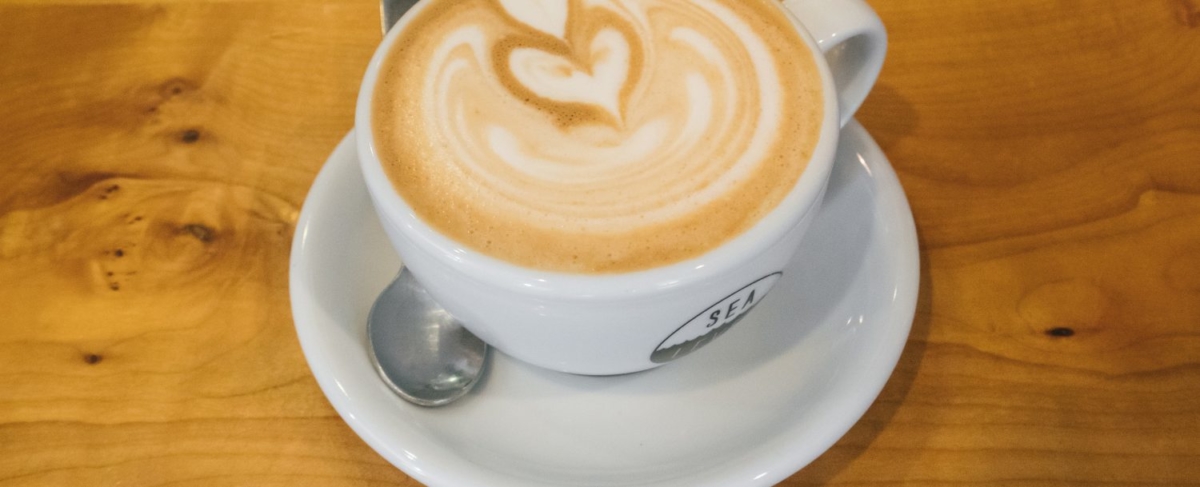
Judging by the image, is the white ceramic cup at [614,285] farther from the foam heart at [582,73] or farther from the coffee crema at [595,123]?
the foam heart at [582,73]

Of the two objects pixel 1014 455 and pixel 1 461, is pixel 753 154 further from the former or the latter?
pixel 1 461

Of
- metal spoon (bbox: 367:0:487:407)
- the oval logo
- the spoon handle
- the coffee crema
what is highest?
the coffee crema

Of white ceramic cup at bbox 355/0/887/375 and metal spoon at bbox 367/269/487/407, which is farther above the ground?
white ceramic cup at bbox 355/0/887/375

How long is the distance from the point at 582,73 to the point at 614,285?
25cm

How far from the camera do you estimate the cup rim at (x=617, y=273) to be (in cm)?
61

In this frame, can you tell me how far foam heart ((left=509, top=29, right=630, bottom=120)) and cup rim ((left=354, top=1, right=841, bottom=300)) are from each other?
16 cm

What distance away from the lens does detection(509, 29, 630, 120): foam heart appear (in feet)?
2.41

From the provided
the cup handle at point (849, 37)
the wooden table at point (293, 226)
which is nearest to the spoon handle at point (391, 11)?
the wooden table at point (293, 226)

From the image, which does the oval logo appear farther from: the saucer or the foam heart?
the foam heart

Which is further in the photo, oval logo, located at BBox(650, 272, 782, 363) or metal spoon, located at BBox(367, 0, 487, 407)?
metal spoon, located at BBox(367, 0, 487, 407)

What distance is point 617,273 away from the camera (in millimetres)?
610

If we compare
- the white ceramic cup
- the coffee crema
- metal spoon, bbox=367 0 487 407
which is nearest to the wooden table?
metal spoon, bbox=367 0 487 407

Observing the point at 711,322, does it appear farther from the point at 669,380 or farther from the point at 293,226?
the point at 293,226

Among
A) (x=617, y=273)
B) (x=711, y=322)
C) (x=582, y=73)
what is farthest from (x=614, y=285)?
(x=582, y=73)
